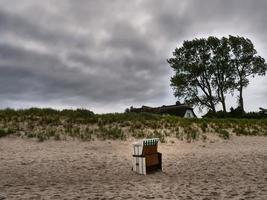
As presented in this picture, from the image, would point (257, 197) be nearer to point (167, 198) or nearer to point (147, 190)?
point (167, 198)

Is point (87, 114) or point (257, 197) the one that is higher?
point (87, 114)

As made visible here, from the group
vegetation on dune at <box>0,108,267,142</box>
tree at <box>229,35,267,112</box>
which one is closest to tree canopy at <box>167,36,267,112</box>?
tree at <box>229,35,267,112</box>

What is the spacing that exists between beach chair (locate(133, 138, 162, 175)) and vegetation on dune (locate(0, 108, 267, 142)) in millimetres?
7127

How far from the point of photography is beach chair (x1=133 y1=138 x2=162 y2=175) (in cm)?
1310

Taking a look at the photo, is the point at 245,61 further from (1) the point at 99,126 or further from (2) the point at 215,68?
(1) the point at 99,126

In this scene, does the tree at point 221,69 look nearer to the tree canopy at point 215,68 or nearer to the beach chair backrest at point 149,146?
the tree canopy at point 215,68

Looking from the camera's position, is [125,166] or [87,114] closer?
[125,166]

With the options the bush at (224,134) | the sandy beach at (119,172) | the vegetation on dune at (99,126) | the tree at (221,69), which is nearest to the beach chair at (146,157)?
the sandy beach at (119,172)

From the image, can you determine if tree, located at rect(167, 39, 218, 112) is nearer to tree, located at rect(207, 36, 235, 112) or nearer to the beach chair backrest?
tree, located at rect(207, 36, 235, 112)

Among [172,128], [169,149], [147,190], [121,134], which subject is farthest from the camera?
[172,128]

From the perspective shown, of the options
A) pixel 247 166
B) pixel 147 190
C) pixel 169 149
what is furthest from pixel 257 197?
pixel 169 149

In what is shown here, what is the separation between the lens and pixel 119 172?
43.4ft

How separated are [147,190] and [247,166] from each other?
582 cm

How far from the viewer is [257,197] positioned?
8.84m
